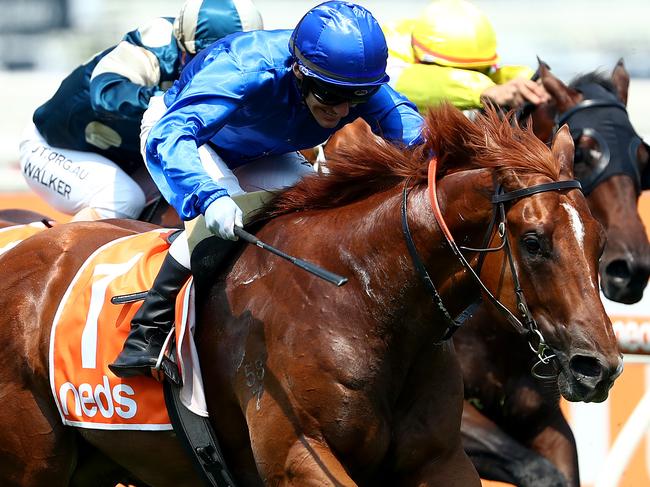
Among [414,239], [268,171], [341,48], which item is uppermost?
[341,48]

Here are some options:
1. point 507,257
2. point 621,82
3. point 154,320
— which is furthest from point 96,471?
point 621,82

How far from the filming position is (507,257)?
124 inches

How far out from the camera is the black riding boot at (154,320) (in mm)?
3662

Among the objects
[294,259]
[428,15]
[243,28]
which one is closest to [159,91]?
[243,28]

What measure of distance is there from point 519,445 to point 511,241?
7.08ft

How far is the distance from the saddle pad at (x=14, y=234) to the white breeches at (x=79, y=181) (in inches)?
18.7

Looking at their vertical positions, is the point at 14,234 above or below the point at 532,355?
above

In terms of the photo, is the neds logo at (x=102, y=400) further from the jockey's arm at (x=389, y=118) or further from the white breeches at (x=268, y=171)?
the jockey's arm at (x=389, y=118)

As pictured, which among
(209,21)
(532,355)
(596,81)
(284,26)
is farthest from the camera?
(284,26)

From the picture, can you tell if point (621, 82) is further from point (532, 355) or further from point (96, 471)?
point (96, 471)

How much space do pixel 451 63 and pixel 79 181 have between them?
6.08ft

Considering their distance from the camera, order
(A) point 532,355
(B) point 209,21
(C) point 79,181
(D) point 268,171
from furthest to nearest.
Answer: (C) point 79,181 → (A) point 532,355 → (B) point 209,21 → (D) point 268,171

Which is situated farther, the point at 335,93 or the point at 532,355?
the point at 532,355

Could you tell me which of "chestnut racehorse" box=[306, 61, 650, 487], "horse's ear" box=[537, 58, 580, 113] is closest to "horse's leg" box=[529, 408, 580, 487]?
"chestnut racehorse" box=[306, 61, 650, 487]
